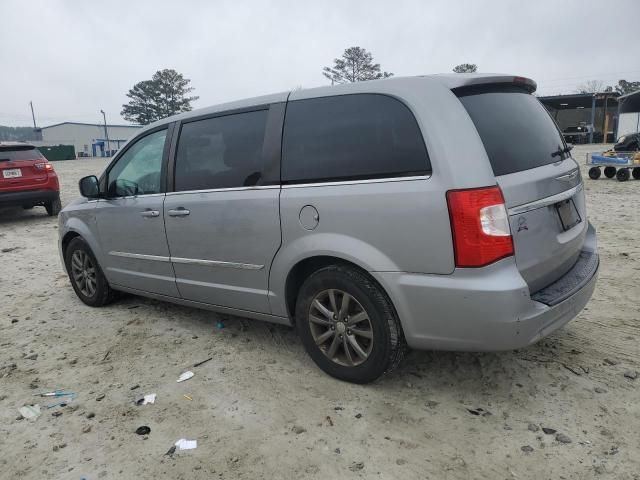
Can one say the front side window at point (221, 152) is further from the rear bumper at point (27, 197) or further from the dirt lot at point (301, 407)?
the rear bumper at point (27, 197)

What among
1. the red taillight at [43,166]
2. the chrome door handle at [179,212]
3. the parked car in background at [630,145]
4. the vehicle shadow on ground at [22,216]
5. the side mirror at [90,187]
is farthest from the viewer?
the parked car in background at [630,145]

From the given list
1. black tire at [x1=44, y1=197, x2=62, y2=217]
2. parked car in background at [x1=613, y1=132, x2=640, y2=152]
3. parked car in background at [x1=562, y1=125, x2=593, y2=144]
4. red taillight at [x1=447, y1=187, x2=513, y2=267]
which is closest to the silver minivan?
red taillight at [x1=447, y1=187, x2=513, y2=267]

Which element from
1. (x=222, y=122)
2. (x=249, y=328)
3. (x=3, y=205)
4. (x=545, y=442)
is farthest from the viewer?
(x=3, y=205)

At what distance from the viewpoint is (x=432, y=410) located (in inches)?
110

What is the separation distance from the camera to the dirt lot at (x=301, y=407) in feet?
7.84

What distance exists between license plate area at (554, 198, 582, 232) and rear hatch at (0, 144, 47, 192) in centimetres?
1047

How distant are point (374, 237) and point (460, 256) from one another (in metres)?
0.48

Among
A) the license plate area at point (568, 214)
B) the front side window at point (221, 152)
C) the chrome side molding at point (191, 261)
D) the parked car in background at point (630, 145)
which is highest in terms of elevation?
the front side window at point (221, 152)

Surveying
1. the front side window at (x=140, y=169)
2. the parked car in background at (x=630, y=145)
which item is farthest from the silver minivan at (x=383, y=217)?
the parked car in background at (x=630, y=145)

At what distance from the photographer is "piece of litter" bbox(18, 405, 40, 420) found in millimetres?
2959

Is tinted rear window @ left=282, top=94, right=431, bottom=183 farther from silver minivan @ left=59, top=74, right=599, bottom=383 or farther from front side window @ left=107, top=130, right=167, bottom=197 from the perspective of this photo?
front side window @ left=107, top=130, right=167, bottom=197

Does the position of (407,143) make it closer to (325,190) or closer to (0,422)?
(325,190)

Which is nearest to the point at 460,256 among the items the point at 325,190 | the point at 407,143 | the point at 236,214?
the point at 407,143

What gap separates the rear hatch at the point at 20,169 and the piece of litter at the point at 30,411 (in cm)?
844
